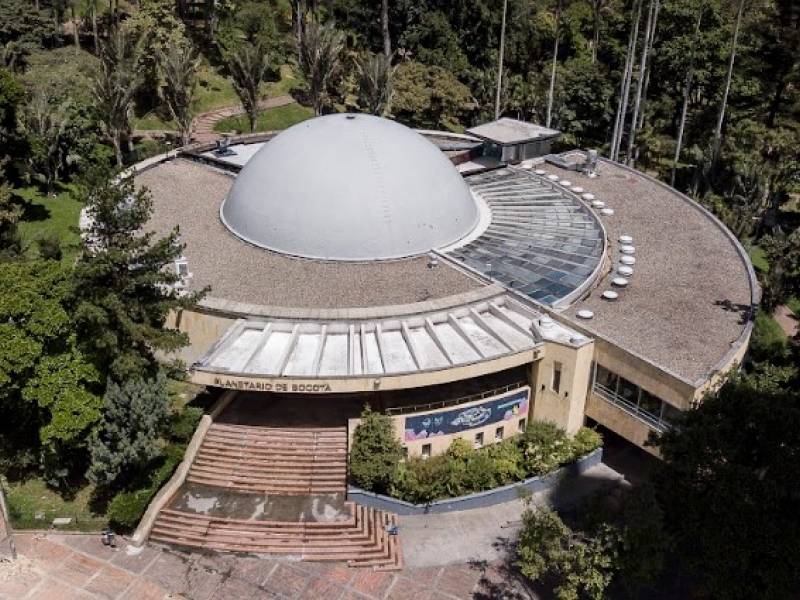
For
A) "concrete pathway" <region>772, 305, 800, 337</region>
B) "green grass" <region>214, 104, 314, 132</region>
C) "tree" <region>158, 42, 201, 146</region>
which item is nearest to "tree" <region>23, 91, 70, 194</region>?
"tree" <region>158, 42, 201, 146</region>

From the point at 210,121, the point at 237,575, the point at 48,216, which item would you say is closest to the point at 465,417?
the point at 237,575

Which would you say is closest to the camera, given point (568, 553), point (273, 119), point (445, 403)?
point (568, 553)

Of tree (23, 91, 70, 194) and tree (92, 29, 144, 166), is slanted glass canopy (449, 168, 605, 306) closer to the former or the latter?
tree (92, 29, 144, 166)

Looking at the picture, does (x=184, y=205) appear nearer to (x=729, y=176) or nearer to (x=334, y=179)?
(x=334, y=179)

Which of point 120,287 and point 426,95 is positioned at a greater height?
point 426,95

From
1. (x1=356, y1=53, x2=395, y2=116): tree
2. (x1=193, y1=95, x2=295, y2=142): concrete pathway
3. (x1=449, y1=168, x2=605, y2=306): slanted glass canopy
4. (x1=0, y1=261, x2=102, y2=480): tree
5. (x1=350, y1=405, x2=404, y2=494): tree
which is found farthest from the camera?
(x1=193, y1=95, x2=295, y2=142): concrete pathway

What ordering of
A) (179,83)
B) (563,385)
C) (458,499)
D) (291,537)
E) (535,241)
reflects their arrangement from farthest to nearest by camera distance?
1. (179,83)
2. (535,241)
3. (563,385)
4. (458,499)
5. (291,537)

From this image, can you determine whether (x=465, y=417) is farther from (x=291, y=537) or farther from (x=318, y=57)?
(x=318, y=57)
